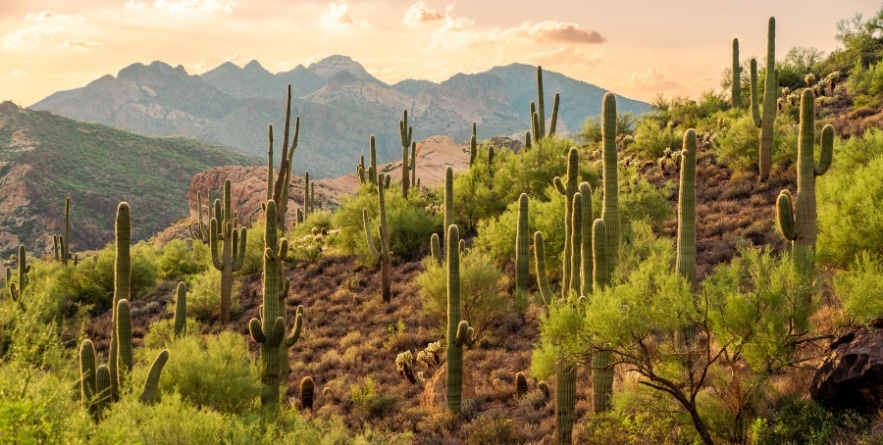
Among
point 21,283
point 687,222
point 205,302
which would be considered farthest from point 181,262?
point 687,222

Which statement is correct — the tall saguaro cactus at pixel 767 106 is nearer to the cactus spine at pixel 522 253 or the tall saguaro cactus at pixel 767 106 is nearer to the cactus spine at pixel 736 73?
the cactus spine at pixel 736 73

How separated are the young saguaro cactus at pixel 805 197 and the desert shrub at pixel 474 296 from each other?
837 centimetres

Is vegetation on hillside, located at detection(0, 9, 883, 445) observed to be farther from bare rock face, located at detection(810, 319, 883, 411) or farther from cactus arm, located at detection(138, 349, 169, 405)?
cactus arm, located at detection(138, 349, 169, 405)

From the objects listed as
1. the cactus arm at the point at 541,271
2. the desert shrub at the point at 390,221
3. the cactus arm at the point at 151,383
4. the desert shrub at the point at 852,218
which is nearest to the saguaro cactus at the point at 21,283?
the desert shrub at the point at 390,221

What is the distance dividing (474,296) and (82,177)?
313 feet

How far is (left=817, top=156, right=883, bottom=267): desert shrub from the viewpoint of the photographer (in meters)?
11.8

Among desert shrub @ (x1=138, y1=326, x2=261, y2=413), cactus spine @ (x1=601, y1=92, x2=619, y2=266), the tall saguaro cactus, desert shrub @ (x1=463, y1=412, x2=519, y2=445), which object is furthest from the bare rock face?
the tall saguaro cactus

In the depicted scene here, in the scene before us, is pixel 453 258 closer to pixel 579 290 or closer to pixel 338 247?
pixel 579 290

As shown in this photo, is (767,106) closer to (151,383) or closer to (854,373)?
(854,373)

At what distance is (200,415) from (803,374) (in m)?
9.12

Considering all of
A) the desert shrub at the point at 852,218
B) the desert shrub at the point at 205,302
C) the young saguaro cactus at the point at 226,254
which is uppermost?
the desert shrub at the point at 852,218

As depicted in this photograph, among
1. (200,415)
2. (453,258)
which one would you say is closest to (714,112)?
(453,258)

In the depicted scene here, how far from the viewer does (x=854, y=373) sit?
9.10 meters

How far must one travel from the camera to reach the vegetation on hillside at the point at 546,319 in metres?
9.43
